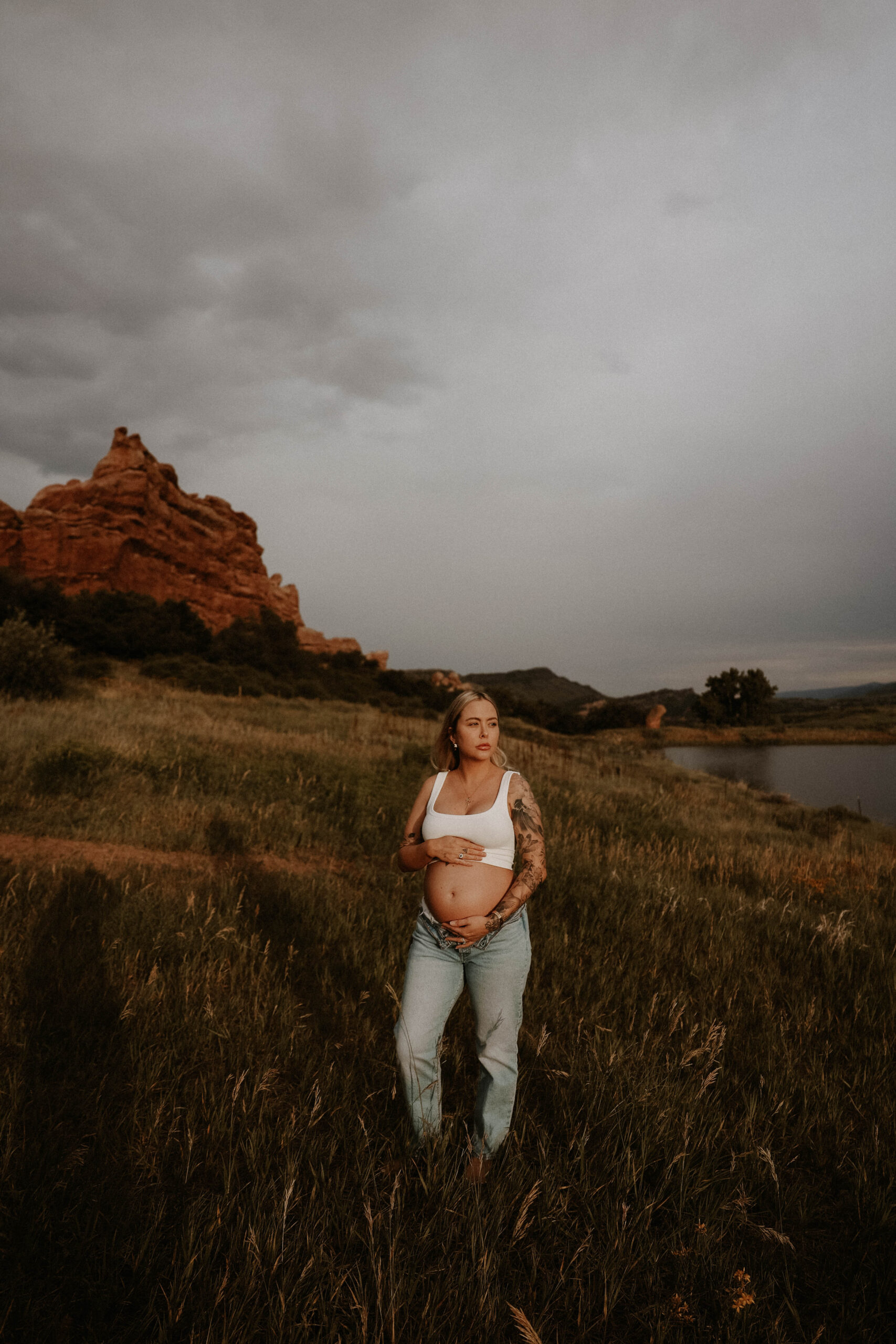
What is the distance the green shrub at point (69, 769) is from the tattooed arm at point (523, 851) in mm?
7735

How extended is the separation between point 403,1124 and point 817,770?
42.4 metres

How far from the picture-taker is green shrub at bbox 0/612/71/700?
56.5ft

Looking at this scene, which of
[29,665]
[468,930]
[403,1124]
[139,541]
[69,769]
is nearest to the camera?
[468,930]

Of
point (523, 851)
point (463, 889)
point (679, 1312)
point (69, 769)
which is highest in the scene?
point (523, 851)

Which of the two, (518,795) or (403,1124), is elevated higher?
(518,795)

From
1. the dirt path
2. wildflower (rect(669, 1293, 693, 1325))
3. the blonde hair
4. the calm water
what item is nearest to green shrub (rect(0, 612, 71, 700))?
the dirt path

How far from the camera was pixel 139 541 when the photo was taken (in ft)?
235

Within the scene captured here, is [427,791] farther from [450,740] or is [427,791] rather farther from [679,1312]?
[679,1312]

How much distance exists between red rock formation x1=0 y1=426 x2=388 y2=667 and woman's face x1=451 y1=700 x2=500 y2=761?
64936 mm

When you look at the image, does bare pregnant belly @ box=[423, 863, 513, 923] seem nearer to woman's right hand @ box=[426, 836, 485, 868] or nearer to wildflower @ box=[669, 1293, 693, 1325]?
woman's right hand @ box=[426, 836, 485, 868]

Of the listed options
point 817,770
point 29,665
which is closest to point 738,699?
point 817,770

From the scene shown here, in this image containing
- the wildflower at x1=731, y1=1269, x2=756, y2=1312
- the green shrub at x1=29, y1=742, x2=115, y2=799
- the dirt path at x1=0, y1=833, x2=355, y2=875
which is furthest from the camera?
the green shrub at x1=29, y1=742, x2=115, y2=799

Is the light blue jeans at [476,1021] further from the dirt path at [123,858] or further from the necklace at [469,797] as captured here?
the dirt path at [123,858]

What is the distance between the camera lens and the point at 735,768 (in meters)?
39.2
